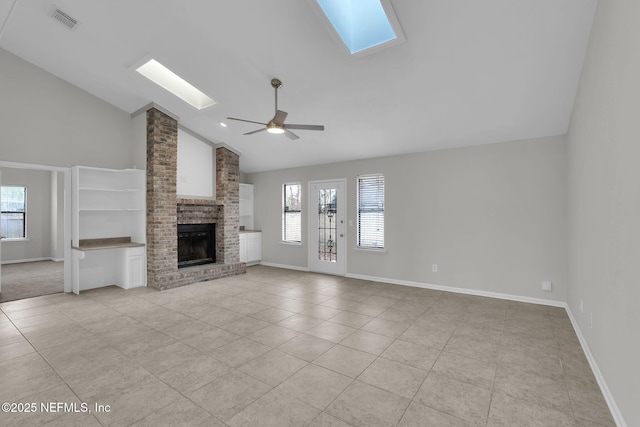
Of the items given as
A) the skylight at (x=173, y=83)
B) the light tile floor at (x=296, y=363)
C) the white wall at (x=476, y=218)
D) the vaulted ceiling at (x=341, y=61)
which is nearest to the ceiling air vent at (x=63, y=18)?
the vaulted ceiling at (x=341, y=61)

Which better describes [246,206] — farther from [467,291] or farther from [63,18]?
[467,291]

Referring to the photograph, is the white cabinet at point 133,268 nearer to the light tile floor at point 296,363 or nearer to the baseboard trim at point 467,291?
the light tile floor at point 296,363

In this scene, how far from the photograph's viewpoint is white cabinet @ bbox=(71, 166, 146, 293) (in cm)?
530

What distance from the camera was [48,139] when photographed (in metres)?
5.06

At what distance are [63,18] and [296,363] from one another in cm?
505

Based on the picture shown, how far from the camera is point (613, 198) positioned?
2.16 metres

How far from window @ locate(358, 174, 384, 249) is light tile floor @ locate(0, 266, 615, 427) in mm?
1683

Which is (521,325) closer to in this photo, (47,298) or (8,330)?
(8,330)

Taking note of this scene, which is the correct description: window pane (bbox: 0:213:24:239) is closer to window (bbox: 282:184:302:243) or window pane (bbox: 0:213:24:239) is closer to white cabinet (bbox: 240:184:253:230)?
white cabinet (bbox: 240:184:253:230)

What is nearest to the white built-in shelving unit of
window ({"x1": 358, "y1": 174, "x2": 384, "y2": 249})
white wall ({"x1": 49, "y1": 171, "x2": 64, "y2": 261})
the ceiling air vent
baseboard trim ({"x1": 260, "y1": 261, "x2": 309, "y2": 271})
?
baseboard trim ({"x1": 260, "y1": 261, "x2": 309, "y2": 271})

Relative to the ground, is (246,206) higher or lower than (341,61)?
Answer: lower

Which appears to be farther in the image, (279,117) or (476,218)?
(476,218)

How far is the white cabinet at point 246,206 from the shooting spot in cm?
820

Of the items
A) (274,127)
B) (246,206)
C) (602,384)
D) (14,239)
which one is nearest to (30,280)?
(14,239)
